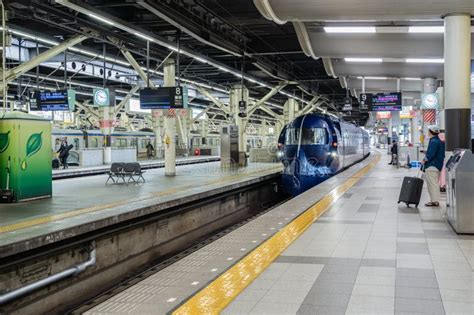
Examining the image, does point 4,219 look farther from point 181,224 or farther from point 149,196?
point 181,224

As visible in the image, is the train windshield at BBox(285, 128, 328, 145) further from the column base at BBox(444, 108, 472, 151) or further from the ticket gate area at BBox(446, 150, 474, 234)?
the ticket gate area at BBox(446, 150, 474, 234)

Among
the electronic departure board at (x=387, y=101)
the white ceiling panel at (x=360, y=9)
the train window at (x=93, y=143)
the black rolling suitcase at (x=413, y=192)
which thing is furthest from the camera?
the train window at (x=93, y=143)

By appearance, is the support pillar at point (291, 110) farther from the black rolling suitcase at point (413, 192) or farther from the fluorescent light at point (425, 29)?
the black rolling suitcase at point (413, 192)

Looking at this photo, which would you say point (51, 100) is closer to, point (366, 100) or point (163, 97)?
point (163, 97)

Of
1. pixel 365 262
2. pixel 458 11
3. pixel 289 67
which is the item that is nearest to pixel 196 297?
pixel 365 262

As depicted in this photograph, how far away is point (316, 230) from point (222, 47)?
10420 millimetres

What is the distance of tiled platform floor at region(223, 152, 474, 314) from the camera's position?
14.1 ft

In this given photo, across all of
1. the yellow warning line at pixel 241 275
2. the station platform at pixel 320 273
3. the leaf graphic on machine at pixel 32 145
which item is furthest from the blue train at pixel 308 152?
the leaf graphic on machine at pixel 32 145

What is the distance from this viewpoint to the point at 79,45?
18172 millimetres

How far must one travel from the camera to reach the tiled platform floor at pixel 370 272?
4.30 metres

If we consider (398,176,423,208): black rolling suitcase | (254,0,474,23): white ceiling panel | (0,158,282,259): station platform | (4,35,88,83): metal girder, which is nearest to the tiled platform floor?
(398,176,423,208): black rolling suitcase

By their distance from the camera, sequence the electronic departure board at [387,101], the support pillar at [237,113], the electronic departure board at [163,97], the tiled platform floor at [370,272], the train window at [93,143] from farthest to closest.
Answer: the train window at [93,143], the support pillar at [237,113], the electronic departure board at [387,101], the electronic departure board at [163,97], the tiled platform floor at [370,272]

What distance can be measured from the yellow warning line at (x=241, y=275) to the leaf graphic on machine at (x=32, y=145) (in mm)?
5774

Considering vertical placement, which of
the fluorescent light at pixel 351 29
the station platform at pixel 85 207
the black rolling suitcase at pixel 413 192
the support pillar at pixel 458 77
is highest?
the fluorescent light at pixel 351 29
